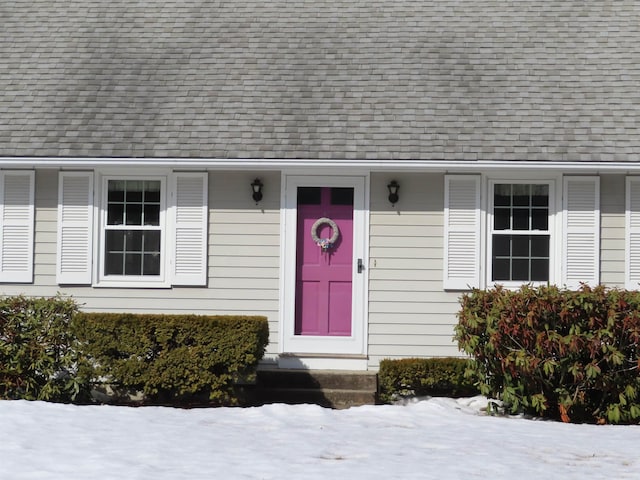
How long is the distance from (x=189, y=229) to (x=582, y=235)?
4813 millimetres

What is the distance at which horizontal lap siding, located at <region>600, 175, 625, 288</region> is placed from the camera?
1176 centimetres

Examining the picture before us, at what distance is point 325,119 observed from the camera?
12.1m

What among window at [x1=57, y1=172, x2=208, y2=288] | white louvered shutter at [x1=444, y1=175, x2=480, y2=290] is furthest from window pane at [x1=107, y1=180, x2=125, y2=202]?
white louvered shutter at [x1=444, y1=175, x2=480, y2=290]

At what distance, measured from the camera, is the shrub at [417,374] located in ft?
36.3

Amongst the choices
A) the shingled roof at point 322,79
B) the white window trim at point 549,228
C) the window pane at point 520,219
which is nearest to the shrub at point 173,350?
the shingled roof at point 322,79

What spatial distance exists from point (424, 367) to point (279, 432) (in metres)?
2.61

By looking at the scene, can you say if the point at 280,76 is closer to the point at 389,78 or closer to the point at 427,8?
the point at 389,78

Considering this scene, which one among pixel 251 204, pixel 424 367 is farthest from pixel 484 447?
pixel 251 204

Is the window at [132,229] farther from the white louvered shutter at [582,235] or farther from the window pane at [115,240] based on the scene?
the white louvered shutter at [582,235]

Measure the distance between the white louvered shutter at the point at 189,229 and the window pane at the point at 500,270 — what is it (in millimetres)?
3573

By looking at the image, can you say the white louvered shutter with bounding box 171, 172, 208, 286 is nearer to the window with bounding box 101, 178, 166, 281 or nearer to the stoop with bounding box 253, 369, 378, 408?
the window with bounding box 101, 178, 166, 281

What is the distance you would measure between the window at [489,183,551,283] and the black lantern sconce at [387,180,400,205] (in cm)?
120

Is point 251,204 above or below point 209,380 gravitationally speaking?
above

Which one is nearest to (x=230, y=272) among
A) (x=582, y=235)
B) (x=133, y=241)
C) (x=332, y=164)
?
(x=133, y=241)
